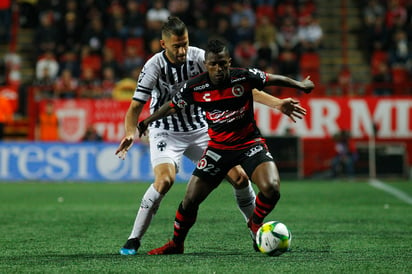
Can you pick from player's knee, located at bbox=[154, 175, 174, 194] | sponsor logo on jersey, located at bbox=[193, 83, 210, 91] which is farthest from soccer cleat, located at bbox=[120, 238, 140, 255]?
sponsor logo on jersey, located at bbox=[193, 83, 210, 91]

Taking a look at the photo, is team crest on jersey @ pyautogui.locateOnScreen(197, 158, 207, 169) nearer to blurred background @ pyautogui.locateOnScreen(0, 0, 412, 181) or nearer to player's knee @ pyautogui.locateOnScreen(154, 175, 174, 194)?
player's knee @ pyautogui.locateOnScreen(154, 175, 174, 194)

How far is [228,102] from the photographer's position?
7.64 meters

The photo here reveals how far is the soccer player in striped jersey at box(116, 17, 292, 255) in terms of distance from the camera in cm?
789

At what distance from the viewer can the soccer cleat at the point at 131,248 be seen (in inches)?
305

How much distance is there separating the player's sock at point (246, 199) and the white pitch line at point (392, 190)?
623 cm

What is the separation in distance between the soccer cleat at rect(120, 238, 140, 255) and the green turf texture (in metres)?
0.07

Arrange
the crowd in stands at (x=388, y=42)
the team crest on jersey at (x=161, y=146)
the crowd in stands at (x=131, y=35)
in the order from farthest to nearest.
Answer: the crowd in stands at (x=388, y=42), the crowd in stands at (x=131, y=35), the team crest on jersey at (x=161, y=146)

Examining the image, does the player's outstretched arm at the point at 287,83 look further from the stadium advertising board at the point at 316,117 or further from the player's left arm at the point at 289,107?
the stadium advertising board at the point at 316,117

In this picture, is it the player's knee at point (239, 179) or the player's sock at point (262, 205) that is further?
the player's knee at point (239, 179)

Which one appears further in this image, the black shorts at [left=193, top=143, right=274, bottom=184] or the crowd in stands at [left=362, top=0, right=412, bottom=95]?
the crowd in stands at [left=362, top=0, right=412, bottom=95]

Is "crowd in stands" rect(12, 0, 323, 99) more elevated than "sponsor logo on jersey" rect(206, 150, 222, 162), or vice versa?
"crowd in stands" rect(12, 0, 323, 99)

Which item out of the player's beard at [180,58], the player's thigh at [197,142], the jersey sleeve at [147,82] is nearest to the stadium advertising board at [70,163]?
the player's thigh at [197,142]

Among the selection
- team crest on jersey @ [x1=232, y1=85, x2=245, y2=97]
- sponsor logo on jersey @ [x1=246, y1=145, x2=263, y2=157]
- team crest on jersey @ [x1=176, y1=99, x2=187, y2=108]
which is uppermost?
team crest on jersey @ [x1=232, y1=85, x2=245, y2=97]

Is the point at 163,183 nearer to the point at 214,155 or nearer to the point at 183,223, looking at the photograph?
the point at 183,223
